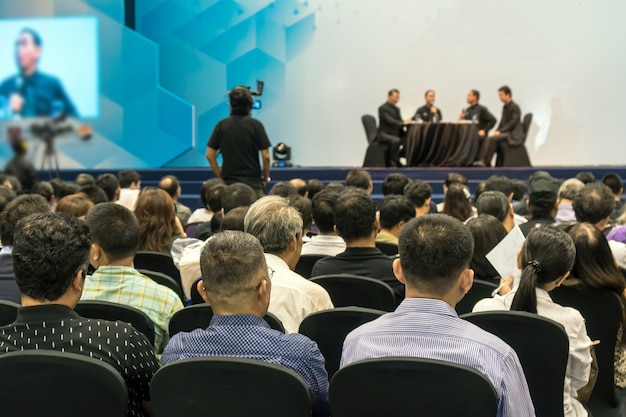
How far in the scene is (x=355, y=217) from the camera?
10.1ft

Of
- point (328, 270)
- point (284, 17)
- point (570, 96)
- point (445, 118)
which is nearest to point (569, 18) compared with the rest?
point (570, 96)

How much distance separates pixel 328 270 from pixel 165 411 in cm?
153

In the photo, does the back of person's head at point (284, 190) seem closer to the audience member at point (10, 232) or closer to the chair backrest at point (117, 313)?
the audience member at point (10, 232)

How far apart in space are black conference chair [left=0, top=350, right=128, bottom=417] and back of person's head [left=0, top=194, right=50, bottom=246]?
5.00 feet

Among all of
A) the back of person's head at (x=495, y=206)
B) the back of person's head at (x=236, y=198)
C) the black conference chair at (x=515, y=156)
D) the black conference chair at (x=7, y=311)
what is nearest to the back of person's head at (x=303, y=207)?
the back of person's head at (x=236, y=198)

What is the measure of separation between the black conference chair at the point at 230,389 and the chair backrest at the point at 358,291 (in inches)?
44.3

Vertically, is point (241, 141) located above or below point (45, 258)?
above

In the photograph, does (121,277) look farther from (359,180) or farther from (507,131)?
(507,131)

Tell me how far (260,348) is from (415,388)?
412 millimetres

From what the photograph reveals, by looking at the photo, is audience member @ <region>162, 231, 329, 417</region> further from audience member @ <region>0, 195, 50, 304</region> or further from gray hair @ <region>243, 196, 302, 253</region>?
audience member @ <region>0, 195, 50, 304</region>

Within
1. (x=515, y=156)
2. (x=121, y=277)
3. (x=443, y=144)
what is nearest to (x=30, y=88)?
(x=443, y=144)

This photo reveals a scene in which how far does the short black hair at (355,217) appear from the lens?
3092 mm

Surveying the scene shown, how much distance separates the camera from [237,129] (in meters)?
6.07

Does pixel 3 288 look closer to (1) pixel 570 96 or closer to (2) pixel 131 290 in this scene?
(2) pixel 131 290
